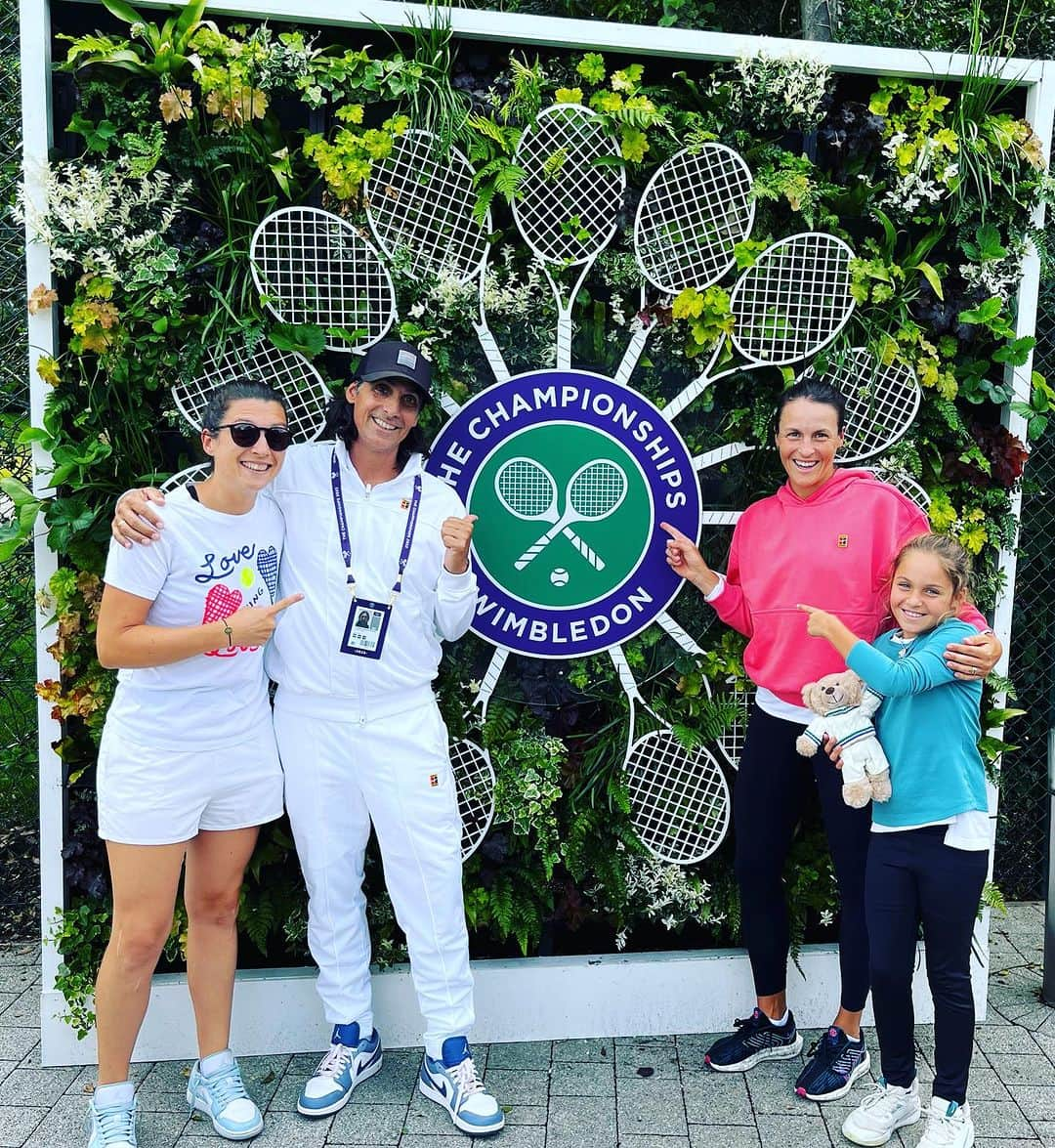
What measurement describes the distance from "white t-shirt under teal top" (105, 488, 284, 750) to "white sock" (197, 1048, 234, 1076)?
3.31ft

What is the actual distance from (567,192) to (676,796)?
206 centimetres

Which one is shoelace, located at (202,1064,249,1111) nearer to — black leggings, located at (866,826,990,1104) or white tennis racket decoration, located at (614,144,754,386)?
black leggings, located at (866,826,990,1104)

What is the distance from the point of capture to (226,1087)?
3.12m

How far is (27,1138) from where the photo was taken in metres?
3.11

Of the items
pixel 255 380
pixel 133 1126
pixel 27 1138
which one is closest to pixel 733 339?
pixel 255 380

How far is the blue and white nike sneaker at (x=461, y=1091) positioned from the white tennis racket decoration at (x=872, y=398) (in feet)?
7.51

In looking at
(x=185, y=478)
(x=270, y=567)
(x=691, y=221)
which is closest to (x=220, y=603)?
(x=270, y=567)

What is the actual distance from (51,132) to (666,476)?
7.24 feet

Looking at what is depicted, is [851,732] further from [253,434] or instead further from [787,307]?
[253,434]

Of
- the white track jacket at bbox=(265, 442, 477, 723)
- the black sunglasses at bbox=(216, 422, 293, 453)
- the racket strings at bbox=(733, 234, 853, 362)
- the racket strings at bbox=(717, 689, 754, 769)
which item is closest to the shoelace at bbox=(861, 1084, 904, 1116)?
the racket strings at bbox=(717, 689, 754, 769)

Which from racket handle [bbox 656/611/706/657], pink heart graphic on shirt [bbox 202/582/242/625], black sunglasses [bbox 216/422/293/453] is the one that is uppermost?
black sunglasses [bbox 216/422/293/453]

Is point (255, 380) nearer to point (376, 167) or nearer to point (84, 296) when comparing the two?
point (84, 296)

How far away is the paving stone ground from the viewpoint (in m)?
3.11

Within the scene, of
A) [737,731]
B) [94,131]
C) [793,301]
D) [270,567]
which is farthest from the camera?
[737,731]
